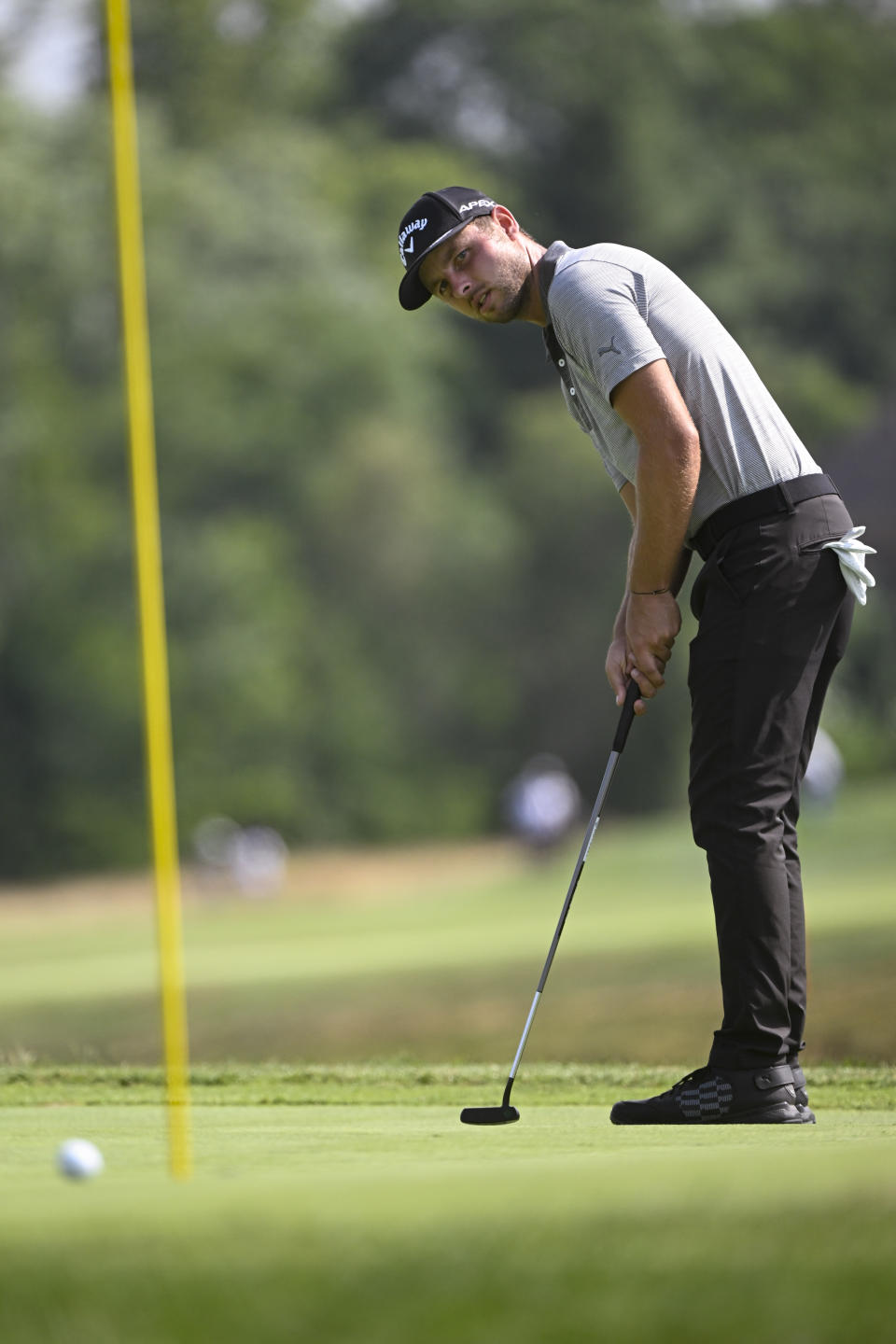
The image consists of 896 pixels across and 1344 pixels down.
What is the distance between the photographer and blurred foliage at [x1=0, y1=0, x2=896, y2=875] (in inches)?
1147

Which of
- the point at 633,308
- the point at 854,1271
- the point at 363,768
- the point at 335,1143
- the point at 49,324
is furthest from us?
the point at 363,768

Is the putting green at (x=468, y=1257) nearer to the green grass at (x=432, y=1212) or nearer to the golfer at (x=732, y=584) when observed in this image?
the green grass at (x=432, y=1212)

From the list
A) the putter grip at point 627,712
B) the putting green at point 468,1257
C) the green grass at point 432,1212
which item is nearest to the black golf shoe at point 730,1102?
the green grass at point 432,1212

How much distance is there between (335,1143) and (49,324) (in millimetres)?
27914

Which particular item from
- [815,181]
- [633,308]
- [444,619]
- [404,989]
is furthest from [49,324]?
[633,308]

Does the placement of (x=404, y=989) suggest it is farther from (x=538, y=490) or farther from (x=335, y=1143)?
(x=538, y=490)

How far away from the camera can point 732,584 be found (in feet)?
11.4

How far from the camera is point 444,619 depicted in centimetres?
3216

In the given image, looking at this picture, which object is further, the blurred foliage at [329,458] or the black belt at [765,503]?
the blurred foliage at [329,458]

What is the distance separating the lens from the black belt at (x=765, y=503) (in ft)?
11.4

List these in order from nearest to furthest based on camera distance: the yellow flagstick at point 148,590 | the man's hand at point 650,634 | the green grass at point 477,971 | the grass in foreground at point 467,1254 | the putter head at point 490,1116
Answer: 1. the grass in foreground at point 467,1254
2. the yellow flagstick at point 148,590
3. the putter head at point 490,1116
4. the man's hand at point 650,634
5. the green grass at point 477,971

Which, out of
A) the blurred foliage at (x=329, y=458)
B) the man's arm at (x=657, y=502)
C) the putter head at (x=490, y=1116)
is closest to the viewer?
the man's arm at (x=657, y=502)

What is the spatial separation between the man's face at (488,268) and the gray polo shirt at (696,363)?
0.10 meters

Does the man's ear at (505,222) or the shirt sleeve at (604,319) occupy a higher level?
the man's ear at (505,222)
